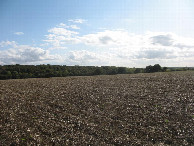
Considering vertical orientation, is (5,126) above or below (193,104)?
below

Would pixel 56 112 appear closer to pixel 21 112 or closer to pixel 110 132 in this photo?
pixel 21 112

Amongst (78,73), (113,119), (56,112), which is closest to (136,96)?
(113,119)

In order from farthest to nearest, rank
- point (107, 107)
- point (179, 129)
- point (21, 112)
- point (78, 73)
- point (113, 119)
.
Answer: point (78, 73) < point (107, 107) < point (21, 112) < point (113, 119) < point (179, 129)

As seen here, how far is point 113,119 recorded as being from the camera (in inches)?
572

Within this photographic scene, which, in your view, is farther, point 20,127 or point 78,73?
point 78,73

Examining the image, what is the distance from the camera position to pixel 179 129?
12.2 metres

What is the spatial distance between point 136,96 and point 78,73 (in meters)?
71.7

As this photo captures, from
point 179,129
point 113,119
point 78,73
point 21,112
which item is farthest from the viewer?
point 78,73

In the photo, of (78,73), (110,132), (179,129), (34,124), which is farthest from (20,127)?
(78,73)

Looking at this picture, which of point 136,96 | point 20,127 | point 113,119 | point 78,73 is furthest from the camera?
point 78,73

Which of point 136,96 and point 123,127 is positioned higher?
point 136,96

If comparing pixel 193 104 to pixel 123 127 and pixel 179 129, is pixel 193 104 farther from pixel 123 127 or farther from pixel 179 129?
pixel 123 127

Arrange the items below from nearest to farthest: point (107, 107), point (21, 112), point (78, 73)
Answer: point (21, 112) < point (107, 107) < point (78, 73)

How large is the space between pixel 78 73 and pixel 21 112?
245 ft
